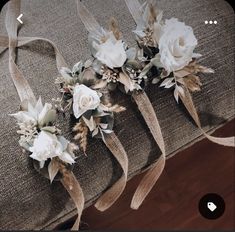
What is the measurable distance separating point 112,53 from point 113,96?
0.29 feet

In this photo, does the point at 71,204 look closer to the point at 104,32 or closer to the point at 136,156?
the point at 136,156

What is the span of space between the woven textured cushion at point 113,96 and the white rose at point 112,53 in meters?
0.07

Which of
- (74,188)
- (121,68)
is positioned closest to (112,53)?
(121,68)

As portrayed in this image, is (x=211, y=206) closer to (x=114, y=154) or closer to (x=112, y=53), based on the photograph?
(x=114, y=154)

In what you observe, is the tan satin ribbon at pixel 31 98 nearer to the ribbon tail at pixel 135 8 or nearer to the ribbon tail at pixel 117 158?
the ribbon tail at pixel 117 158

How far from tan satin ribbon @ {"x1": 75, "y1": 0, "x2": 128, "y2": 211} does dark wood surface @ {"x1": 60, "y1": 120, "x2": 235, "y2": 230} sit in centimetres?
24

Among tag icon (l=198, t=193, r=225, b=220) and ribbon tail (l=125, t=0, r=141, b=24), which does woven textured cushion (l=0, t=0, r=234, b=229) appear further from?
tag icon (l=198, t=193, r=225, b=220)

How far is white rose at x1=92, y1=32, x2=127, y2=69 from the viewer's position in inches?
33.5

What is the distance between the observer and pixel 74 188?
0.89 metres

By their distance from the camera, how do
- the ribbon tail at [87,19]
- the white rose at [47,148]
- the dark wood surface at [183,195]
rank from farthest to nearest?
the dark wood surface at [183,195] → the ribbon tail at [87,19] → the white rose at [47,148]

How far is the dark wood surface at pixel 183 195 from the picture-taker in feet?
3.96

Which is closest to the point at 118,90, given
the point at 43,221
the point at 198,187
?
the point at 43,221

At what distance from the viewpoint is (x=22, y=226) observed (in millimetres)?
896

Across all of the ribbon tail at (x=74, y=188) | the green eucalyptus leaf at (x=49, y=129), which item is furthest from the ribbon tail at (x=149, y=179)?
the green eucalyptus leaf at (x=49, y=129)
